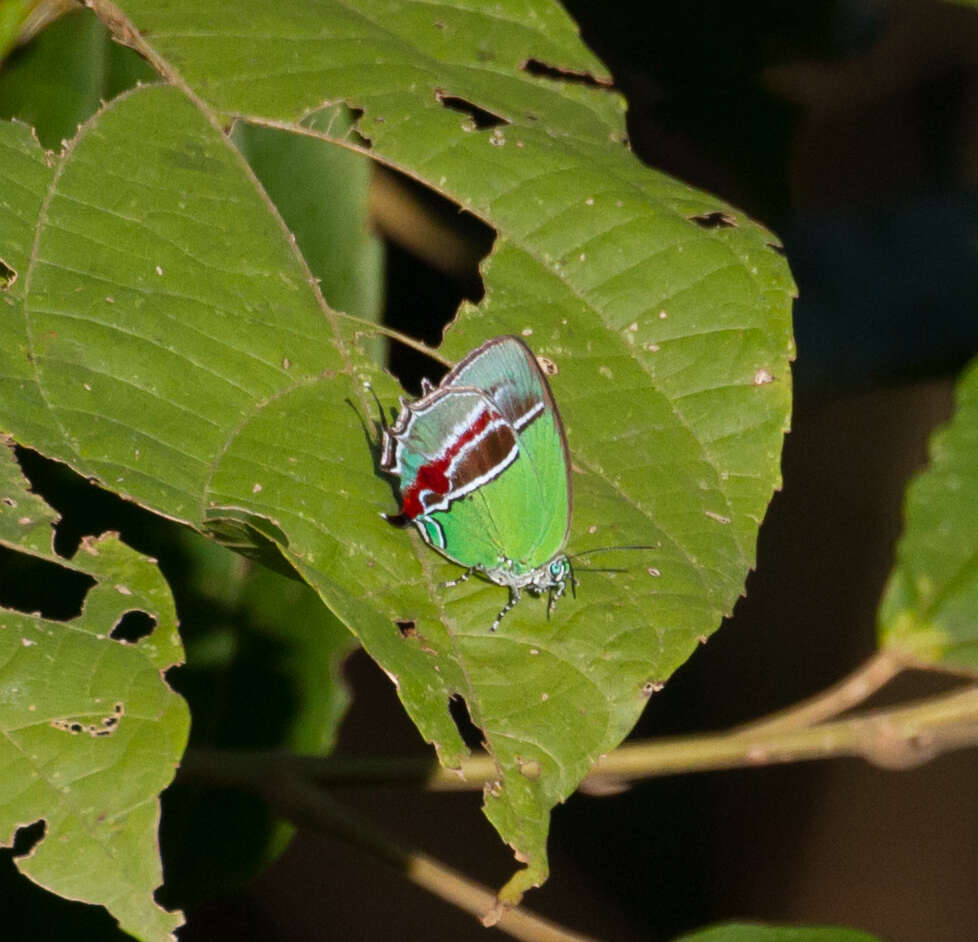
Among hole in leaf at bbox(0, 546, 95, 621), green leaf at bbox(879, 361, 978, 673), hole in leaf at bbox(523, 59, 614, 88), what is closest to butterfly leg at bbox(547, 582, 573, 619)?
hole in leaf at bbox(0, 546, 95, 621)

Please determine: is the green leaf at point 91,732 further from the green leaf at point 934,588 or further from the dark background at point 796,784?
the dark background at point 796,784

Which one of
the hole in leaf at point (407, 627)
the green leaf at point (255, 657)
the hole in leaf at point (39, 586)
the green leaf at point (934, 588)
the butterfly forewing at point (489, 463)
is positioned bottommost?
the green leaf at point (255, 657)

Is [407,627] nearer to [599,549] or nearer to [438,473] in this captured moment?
[599,549]

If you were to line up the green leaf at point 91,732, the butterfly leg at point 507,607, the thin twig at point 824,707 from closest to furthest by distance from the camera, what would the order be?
the green leaf at point 91,732
the butterfly leg at point 507,607
the thin twig at point 824,707

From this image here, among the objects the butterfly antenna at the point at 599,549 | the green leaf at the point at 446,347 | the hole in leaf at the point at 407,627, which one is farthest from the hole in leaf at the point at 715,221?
the hole in leaf at the point at 407,627

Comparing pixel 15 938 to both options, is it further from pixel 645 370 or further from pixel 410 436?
pixel 645 370

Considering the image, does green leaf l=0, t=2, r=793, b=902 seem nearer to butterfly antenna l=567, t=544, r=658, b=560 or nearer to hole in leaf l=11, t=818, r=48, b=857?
butterfly antenna l=567, t=544, r=658, b=560
